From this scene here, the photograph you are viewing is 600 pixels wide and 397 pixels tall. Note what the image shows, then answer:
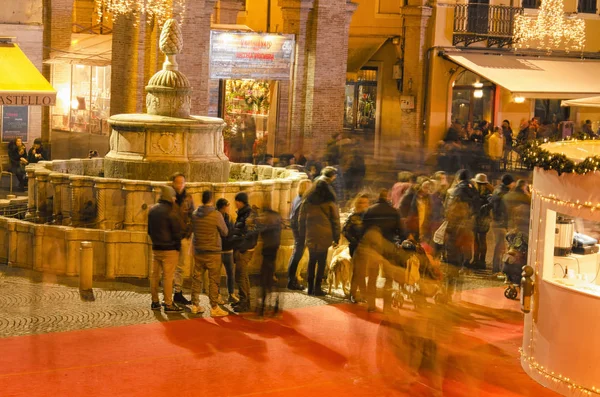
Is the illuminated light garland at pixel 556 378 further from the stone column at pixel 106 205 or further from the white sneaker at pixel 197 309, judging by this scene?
the stone column at pixel 106 205

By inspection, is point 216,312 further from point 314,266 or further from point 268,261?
point 314,266

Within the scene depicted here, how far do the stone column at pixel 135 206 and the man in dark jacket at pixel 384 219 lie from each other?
349 centimetres

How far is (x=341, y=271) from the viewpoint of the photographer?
14.1 m

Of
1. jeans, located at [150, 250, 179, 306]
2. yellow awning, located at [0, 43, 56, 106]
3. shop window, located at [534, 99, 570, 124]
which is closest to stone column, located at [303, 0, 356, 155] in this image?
shop window, located at [534, 99, 570, 124]

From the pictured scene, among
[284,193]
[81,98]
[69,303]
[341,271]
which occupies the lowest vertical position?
[69,303]

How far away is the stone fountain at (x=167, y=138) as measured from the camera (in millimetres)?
16797

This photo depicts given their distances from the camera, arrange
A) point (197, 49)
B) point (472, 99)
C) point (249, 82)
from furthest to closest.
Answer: point (472, 99)
point (249, 82)
point (197, 49)

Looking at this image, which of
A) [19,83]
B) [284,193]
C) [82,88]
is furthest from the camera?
[82,88]

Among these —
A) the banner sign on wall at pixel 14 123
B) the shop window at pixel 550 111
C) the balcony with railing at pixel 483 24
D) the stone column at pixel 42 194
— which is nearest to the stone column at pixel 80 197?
the stone column at pixel 42 194

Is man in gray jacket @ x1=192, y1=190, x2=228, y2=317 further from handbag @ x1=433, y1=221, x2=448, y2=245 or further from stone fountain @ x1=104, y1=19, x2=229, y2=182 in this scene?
stone fountain @ x1=104, y1=19, x2=229, y2=182

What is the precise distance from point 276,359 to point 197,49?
52.1 ft

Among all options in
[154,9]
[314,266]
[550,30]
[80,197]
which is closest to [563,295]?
[314,266]

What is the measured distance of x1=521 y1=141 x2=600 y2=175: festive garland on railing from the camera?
1005 cm

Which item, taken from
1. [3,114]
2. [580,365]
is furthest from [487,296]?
[3,114]
